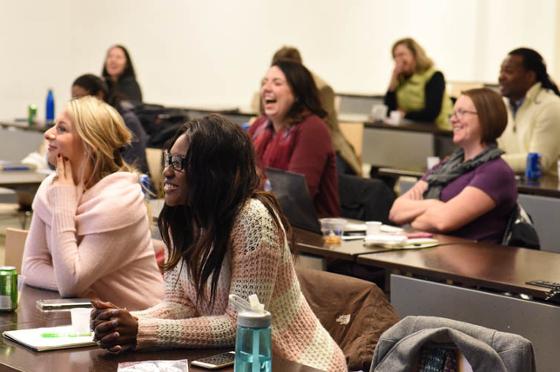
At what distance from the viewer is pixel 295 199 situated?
4.41m

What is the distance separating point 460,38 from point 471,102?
761 cm

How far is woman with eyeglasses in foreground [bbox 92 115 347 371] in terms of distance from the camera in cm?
244

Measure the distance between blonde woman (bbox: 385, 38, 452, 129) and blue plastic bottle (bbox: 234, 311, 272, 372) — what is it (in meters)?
6.71

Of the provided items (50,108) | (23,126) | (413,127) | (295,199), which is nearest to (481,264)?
(295,199)

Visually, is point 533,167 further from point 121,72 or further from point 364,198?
point 121,72

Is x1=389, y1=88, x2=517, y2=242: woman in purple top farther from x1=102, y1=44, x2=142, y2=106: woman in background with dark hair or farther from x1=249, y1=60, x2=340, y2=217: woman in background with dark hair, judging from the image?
x1=102, y1=44, x2=142, y2=106: woman in background with dark hair

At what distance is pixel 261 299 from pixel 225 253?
0.50 ft

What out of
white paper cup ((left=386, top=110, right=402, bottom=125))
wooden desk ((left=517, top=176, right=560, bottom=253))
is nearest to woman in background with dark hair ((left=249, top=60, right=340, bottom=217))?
wooden desk ((left=517, top=176, right=560, bottom=253))

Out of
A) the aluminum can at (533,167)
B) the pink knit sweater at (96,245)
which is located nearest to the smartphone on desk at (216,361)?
the pink knit sweater at (96,245)

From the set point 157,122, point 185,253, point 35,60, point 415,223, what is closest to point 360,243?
point 415,223

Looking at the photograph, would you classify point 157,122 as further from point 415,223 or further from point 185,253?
point 185,253

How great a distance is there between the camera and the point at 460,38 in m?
12.1

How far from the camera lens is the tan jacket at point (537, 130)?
20.1 feet

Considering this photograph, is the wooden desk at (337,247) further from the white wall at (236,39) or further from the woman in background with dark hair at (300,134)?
the white wall at (236,39)
